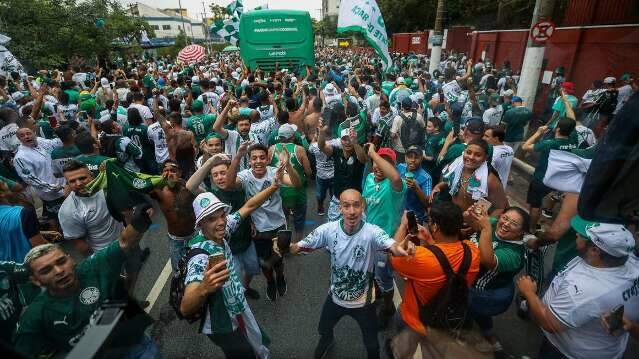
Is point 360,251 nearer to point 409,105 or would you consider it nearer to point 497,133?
point 497,133

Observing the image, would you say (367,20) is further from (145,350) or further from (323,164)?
(145,350)

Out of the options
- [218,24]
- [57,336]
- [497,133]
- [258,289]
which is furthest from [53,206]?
[218,24]

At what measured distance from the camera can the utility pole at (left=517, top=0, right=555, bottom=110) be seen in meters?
8.41

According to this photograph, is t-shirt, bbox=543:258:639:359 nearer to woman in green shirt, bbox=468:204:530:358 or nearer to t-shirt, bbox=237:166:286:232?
woman in green shirt, bbox=468:204:530:358

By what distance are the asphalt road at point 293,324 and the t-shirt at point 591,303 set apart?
4.03 feet

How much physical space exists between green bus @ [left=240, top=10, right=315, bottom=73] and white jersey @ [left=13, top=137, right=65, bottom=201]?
412 inches

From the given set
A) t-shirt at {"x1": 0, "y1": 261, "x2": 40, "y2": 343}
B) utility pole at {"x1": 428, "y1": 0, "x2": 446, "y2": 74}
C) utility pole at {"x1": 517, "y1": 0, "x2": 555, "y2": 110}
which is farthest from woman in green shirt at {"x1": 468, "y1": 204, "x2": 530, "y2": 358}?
utility pole at {"x1": 428, "y1": 0, "x2": 446, "y2": 74}

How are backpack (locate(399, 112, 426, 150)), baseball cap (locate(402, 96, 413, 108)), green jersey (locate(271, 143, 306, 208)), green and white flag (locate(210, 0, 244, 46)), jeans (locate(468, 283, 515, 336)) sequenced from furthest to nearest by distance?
green and white flag (locate(210, 0, 244, 46)), baseball cap (locate(402, 96, 413, 108)), backpack (locate(399, 112, 426, 150)), green jersey (locate(271, 143, 306, 208)), jeans (locate(468, 283, 515, 336))

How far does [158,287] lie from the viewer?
14.9 feet

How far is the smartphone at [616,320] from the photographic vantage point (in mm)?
2051

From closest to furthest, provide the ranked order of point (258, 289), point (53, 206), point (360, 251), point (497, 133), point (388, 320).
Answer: point (360, 251), point (388, 320), point (258, 289), point (497, 133), point (53, 206)

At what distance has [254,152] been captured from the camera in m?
3.97

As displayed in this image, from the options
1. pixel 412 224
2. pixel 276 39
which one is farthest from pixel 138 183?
pixel 276 39

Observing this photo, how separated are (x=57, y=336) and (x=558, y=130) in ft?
19.4
